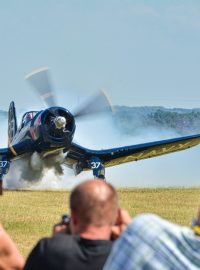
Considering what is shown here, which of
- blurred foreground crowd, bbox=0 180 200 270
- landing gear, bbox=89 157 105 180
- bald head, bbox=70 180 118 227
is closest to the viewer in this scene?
blurred foreground crowd, bbox=0 180 200 270

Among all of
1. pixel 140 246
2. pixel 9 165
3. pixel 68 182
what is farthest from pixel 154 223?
pixel 68 182

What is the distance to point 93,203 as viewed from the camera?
11.7ft

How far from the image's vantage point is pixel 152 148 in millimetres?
26375

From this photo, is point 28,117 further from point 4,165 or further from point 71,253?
point 71,253

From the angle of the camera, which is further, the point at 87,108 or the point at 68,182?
the point at 68,182

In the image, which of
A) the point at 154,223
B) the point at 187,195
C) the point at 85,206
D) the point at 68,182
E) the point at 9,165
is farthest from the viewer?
the point at 68,182

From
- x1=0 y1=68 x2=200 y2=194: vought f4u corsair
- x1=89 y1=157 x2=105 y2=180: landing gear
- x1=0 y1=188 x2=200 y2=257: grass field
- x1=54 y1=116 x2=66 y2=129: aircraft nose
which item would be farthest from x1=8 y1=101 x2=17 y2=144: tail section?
x1=0 y1=188 x2=200 y2=257: grass field

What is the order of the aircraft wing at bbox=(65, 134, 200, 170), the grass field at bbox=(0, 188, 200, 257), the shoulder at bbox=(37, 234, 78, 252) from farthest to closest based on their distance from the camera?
the aircraft wing at bbox=(65, 134, 200, 170)
the grass field at bbox=(0, 188, 200, 257)
the shoulder at bbox=(37, 234, 78, 252)

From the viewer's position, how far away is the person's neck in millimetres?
3658

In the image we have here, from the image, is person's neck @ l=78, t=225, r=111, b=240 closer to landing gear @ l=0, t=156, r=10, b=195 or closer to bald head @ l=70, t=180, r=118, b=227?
bald head @ l=70, t=180, r=118, b=227

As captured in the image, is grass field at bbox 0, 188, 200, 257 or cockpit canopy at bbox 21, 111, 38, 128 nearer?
grass field at bbox 0, 188, 200, 257

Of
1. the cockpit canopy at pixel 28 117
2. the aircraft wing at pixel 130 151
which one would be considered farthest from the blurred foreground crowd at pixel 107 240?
the aircraft wing at pixel 130 151

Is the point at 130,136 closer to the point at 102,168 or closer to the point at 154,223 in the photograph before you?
the point at 102,168

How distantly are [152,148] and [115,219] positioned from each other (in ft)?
74.3
